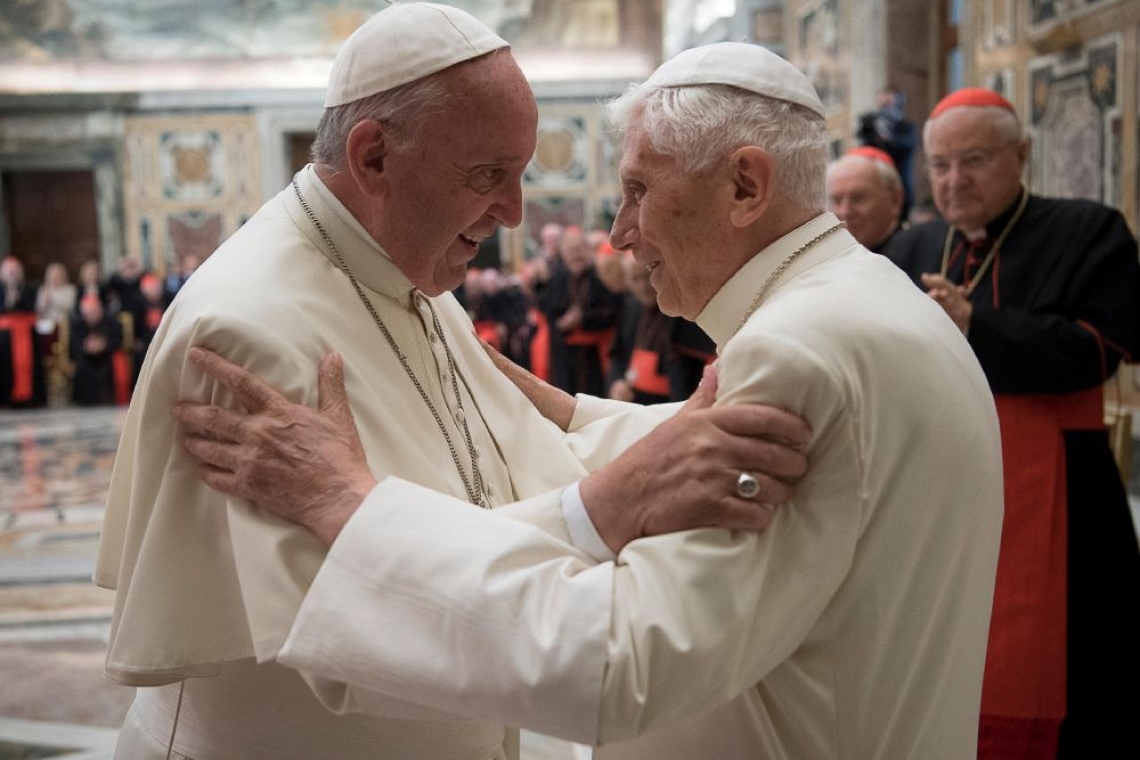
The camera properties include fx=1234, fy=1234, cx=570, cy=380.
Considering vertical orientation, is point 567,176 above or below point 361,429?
above

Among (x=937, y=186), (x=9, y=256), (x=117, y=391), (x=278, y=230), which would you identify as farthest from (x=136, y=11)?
(x=278, y=230)

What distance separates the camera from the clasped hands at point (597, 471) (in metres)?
1.41

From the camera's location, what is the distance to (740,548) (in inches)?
55.0

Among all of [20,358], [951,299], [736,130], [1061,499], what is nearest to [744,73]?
[736,130]

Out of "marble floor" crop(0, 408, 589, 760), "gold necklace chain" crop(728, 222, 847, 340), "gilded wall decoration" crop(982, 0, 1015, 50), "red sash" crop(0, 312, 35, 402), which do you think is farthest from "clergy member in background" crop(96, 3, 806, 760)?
"red sash" crop(0, 312, 35, 402)

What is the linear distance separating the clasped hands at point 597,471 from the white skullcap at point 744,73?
409 mm

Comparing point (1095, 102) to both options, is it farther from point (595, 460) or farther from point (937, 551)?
point (937, 551)

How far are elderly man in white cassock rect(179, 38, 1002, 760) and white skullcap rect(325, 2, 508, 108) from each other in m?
0.30

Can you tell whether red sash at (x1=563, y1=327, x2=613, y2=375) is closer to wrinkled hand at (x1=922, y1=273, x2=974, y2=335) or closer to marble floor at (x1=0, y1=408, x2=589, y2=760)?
marble floor at (x1=0, y1=408, x2=589, y2=760)

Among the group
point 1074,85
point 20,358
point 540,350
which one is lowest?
point 20,358

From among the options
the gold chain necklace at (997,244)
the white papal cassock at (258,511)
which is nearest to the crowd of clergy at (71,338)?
the gold chain necklace at (997,244)

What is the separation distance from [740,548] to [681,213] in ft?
1.79

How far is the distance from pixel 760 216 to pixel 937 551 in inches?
19.9

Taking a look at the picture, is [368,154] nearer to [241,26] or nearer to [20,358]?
[20,358]
